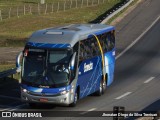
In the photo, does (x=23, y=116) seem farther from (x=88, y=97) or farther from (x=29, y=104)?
(x=88, y=97)

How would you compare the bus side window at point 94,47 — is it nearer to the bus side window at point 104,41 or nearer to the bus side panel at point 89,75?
the bus side panel at point 89,75

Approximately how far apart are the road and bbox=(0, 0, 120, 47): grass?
8713 millimetres

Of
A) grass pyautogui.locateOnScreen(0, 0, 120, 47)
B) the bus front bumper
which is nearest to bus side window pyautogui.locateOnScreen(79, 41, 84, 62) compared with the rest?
the bus front bumper

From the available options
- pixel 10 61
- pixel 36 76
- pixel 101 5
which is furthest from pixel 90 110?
pixel 101 5

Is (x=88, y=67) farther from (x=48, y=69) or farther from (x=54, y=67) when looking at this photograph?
(x=48, y=69)

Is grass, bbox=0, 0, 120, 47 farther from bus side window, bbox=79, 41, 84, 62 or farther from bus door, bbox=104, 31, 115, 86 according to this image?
bus side window, bbox=79, 41, 84, 62

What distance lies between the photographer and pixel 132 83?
31.2 meters

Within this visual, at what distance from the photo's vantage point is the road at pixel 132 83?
25.0 m

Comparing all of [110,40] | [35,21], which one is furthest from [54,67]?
[35,21]

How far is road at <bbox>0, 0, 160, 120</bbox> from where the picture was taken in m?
25.0

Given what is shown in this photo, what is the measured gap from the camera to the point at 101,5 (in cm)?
7400

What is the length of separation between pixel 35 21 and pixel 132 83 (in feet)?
107

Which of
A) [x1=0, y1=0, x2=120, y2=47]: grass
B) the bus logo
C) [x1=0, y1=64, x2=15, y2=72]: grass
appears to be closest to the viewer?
the bus logo

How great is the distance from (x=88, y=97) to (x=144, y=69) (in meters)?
8.97
